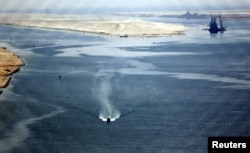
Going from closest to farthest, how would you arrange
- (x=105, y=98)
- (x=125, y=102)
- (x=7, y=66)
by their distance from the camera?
(x=125, y=102) → (x=105, y=98) → (x=7, y=66)

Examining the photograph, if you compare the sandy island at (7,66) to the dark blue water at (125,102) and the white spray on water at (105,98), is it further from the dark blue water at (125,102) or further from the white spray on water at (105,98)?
the white spray on water at (105,98)

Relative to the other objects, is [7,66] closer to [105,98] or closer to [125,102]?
[105,98]

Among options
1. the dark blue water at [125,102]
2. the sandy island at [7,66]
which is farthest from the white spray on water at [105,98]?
the sandy island at [7,66]

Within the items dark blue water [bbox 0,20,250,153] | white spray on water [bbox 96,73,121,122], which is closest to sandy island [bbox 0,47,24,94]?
dark blue water [bbox 0,20,250,153]

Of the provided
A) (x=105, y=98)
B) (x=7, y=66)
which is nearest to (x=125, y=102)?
(x=105, y=98)

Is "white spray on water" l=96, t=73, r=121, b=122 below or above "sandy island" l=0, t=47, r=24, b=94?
below

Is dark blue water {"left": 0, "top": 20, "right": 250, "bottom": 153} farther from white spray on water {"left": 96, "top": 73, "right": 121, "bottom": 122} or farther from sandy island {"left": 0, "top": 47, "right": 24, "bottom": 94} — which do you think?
sandy island {"left": 0, "top": 47, "right": 24, "bottom": 94}

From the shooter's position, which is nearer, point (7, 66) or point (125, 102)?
point (125, 102)
